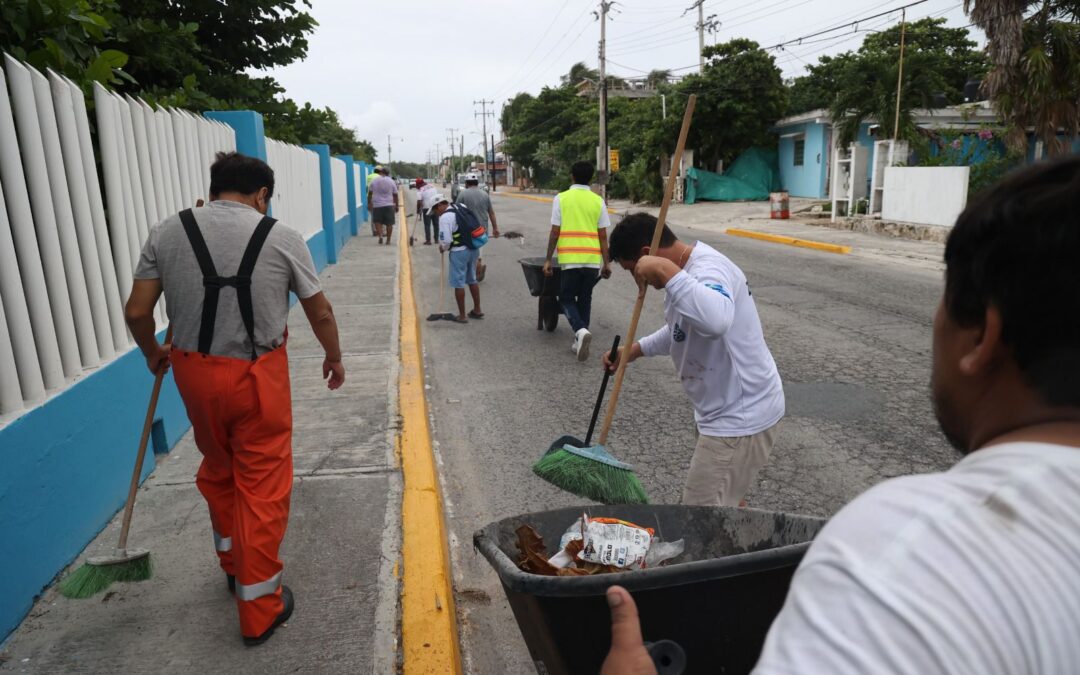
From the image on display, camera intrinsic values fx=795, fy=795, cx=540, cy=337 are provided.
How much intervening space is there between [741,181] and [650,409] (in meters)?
29.7

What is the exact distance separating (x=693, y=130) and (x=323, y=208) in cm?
2213

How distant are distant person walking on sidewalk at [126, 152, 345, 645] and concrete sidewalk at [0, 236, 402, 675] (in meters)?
0.19

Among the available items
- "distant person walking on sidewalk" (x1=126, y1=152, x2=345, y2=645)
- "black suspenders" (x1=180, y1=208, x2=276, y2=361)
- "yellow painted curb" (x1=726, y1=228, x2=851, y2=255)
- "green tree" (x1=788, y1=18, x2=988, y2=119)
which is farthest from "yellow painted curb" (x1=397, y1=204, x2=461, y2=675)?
"green tree" (x1=788, y1=18, x2=988, y2=119)

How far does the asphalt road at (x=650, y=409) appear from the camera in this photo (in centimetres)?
431

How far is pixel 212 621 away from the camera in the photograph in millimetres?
3137

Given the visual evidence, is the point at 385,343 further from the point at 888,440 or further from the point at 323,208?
the point at 323,208

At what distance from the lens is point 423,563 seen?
3.55m

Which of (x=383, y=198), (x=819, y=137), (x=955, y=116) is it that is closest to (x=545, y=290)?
(x=383, y=198)

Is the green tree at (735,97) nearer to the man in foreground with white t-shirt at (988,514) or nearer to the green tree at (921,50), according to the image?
the green tree at (921,50)

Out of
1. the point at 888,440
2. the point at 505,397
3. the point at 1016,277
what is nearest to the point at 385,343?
the point at 505,397

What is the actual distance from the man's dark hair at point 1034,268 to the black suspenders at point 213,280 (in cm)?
263

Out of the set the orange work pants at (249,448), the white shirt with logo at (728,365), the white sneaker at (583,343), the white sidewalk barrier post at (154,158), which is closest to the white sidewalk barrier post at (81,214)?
the white sidewalk barrier post at (154,158)

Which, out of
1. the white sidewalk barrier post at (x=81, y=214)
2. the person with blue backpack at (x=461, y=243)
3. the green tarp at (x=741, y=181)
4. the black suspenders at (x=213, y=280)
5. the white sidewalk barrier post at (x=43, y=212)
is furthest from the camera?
the green tarp at (x=741, y=181)

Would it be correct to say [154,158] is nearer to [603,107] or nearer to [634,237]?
[634,237]
